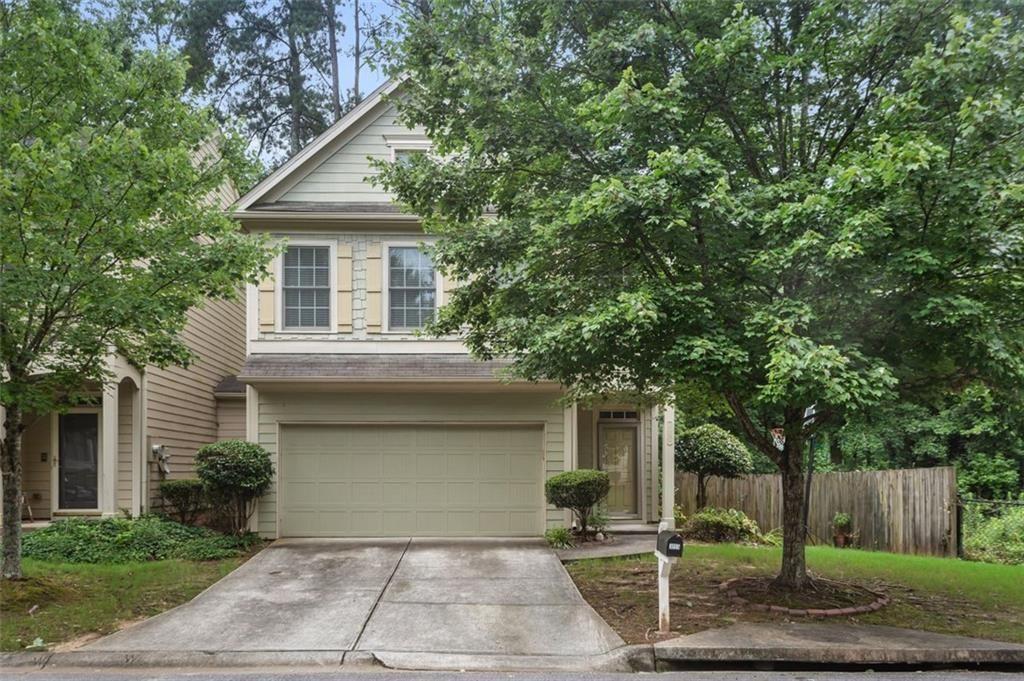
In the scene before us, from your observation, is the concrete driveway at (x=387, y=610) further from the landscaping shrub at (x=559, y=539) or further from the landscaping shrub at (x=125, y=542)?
the landscaping shrub at (x=125, y=542)

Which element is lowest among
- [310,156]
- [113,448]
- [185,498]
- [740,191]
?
[185,498]

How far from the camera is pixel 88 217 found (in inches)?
301

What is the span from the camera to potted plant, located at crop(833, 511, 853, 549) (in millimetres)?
14258

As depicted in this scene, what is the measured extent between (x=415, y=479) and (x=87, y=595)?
5.52 meters

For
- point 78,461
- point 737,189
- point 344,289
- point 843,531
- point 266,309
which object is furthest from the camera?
point 843,531

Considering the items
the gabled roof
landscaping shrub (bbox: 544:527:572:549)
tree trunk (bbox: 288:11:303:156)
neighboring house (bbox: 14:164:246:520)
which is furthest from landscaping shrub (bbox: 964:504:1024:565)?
tree trunk (bbox: 288:11:303:156)

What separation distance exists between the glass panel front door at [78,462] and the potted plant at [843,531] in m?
13.3

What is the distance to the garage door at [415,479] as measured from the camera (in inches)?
514

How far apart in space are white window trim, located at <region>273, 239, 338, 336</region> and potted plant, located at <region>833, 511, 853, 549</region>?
32.3 ft

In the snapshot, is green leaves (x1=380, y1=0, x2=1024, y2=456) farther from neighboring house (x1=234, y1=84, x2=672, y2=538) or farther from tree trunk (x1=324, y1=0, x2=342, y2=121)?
tree trunk (x1=324, y1=0, x2=342, y2=121)

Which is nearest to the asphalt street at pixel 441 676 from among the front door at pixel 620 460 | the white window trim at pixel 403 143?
the front door at pixel 620 460

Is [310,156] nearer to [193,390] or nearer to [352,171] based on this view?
[352,171]

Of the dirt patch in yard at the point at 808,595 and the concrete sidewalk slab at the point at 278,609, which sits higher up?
the dirt patch in yard at the point at 808,595

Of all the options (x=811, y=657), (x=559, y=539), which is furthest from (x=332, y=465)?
(x=811, y=657)
